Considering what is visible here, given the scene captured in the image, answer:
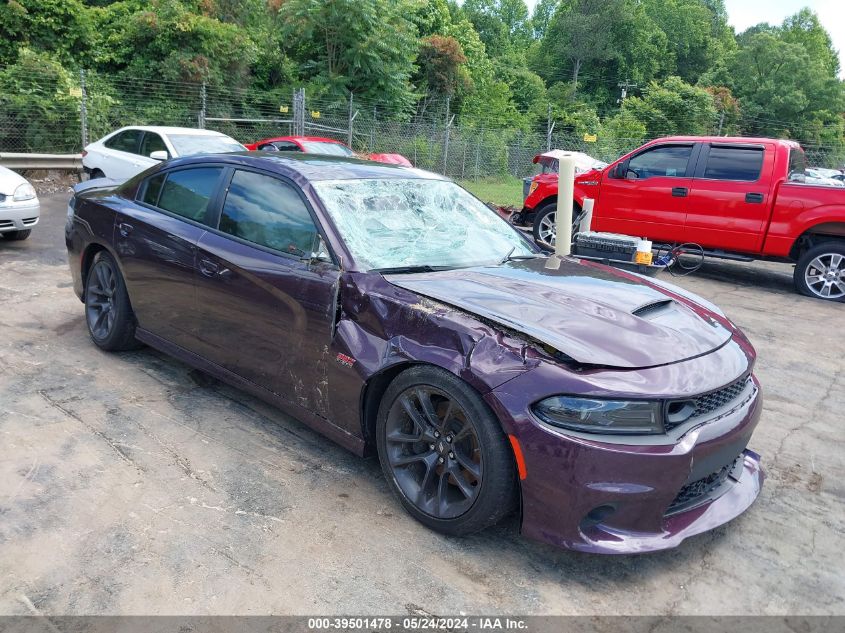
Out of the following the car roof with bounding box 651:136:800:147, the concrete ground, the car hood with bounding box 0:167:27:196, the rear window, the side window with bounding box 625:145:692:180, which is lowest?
the concrete ground

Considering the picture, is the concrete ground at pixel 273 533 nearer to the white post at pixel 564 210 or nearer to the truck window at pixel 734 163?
the white post at pixel 564 210

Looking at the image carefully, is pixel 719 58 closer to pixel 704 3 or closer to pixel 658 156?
pixel 704 3

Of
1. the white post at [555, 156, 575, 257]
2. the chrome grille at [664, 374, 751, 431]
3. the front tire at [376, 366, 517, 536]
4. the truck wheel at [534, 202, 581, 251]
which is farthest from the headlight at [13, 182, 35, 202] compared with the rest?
the chrome grille at [664, 374, 751, 431]

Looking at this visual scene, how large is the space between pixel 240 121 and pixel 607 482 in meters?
20.9

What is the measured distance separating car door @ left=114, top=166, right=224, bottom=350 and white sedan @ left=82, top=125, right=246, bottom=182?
6002mm

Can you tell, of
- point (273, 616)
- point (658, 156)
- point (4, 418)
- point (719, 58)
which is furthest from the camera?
point (719, 58)

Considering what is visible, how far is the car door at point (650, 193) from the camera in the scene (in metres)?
9.09

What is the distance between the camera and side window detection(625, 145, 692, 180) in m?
9.13

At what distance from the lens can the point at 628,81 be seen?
63094mm

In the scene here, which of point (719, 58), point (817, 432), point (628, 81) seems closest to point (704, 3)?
point (719, 58)

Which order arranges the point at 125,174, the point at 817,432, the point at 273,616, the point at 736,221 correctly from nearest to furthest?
the point at 273,616
the point at 817,432
the point at 736,221
the point at 125,174

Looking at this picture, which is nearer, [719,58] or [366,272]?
[366,272]

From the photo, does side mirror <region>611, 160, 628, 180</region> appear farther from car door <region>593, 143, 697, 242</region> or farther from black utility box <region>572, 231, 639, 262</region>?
black utility box <region>572, 231, 639, 262</region>

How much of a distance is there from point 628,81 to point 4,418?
219 feet
